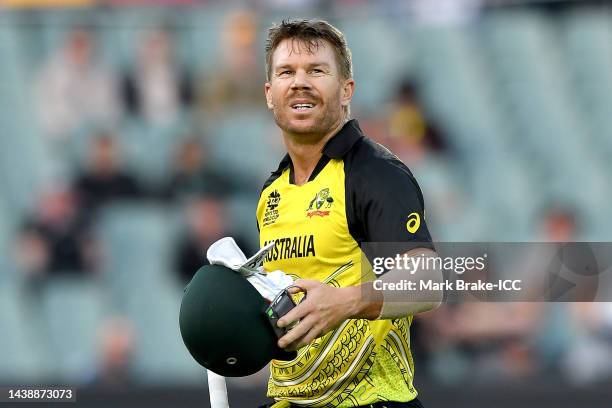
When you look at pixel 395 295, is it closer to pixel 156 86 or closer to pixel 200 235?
pixel 200 235

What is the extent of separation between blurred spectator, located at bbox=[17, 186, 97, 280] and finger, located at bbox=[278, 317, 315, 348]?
7034 millimetres

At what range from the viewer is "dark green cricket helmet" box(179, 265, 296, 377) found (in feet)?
Result: 13.7

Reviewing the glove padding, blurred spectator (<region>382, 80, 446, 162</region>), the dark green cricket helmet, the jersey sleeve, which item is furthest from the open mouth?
blurred spectator (<region>382, 80, 446, 162</region>)

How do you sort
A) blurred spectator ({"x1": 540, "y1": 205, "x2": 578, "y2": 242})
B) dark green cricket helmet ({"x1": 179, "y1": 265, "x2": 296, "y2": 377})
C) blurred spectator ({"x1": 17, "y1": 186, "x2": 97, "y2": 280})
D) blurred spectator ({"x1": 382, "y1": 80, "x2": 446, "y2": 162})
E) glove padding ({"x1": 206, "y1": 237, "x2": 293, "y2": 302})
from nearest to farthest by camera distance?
dark green cricket helmet ({"x1": 179, "y1": 265, "x2": 296, "y2": 377}) → glove padding ({"x1": 206, "y1": 237, "x2": 293, "y2": 302}) → blurred spectator ({"x1": 540, "y1": 205, "x2": 578, "y2": 242}) → blurred spectator ({"x1": 17, "y1": 186, "x2": 97, "y2": 280}) → blurred spectator ({"x1": 382, "y1": 80, "x2": 446, "y2": 162})

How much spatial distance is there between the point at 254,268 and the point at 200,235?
6.33 metres

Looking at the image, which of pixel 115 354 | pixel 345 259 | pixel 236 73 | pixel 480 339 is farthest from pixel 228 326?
pixel 236 73

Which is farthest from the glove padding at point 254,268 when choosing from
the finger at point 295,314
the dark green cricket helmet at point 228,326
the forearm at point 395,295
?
the forearm at point 395,295

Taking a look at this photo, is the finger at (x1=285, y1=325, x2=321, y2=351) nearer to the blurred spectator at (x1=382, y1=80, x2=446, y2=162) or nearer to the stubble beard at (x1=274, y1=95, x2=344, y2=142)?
the stubble beard at (x1=274, y1=95, x2=344, y2=142)

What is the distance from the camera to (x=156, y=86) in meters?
12.1

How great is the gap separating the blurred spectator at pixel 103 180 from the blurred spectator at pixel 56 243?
16cm

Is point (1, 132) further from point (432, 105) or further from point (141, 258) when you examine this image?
point (432, 105)

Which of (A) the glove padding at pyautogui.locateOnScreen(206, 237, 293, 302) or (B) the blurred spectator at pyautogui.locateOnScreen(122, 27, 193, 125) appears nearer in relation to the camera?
(A) the glove padding at pyautogui.locateOnScreen(206, 237, 293, 302)

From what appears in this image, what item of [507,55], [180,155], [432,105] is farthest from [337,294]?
[507,55]

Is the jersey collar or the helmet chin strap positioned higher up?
the jersey collar
